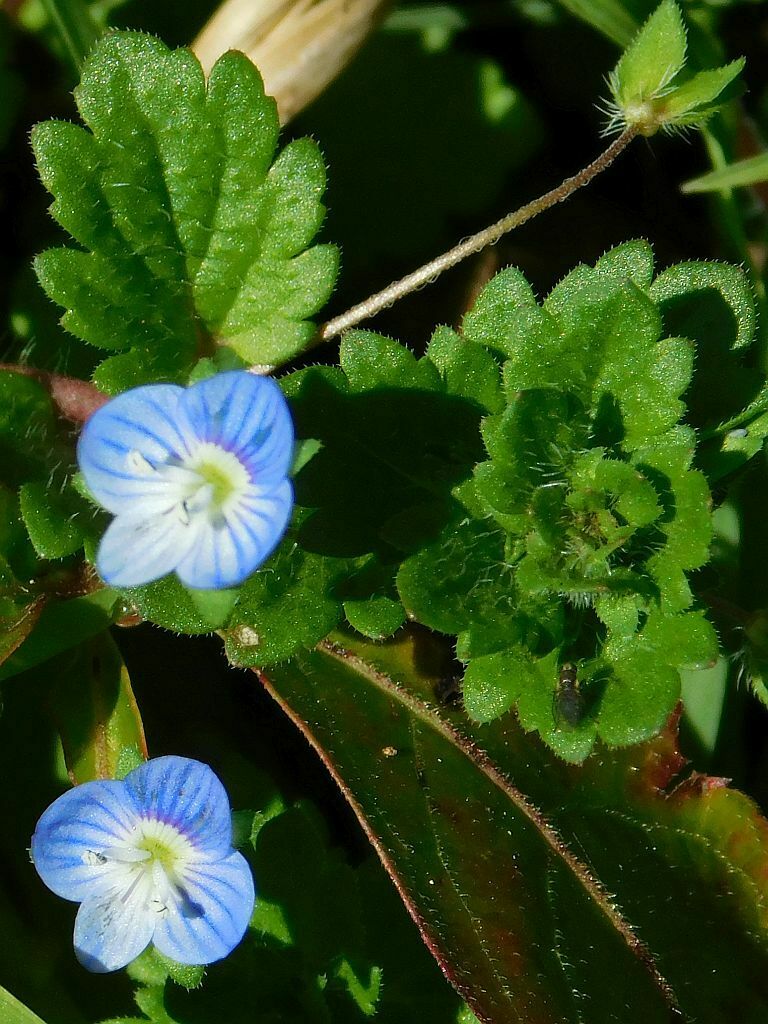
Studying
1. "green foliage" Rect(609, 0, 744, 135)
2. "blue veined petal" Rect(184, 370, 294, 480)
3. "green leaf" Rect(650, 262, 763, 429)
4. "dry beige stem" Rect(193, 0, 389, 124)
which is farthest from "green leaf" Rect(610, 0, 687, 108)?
"blue veined petal" Rect(184, 370, 294, 480)

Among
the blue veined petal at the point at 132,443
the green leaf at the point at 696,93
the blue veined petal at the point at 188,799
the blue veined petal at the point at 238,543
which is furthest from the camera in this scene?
the green leaf at the point at 696,93

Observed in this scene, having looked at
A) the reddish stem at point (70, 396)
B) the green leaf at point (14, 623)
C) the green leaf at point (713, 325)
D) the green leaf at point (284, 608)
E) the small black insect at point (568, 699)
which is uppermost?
the green leaf at point (713, 325)

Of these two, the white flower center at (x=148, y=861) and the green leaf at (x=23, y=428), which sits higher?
the green leaf at (x=23, y=428)

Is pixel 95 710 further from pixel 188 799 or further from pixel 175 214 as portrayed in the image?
pixel 175 214

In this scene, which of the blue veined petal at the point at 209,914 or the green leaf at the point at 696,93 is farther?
the green leaf at the point at 696,93

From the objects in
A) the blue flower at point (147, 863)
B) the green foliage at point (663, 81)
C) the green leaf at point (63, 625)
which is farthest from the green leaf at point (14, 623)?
the green foliage at point (663, 81)

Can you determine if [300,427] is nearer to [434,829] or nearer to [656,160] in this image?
[434,829]

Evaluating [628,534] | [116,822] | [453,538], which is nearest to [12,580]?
[116,822]

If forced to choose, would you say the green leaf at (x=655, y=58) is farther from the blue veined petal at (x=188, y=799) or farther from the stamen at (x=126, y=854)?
the stamen at (x=126, y=854)
